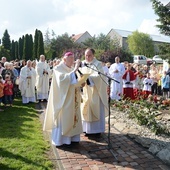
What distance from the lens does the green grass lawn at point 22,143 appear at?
5090 millimetres

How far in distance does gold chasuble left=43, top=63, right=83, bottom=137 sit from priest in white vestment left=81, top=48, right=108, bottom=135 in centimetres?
51

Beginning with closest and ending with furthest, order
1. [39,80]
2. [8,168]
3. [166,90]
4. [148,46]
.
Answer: [8,168]
[39,80]
[166,90]
[148,46]

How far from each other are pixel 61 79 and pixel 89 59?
1107mm

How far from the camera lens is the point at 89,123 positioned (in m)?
6.65

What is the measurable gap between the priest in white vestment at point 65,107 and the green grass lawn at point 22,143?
48 cm

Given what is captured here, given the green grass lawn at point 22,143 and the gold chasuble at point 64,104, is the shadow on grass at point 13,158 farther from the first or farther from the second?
the gold chasuble at point 64,104

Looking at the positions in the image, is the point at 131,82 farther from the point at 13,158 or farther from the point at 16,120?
the point at 13,158

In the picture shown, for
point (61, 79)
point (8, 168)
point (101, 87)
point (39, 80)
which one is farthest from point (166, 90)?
point (8, 168)

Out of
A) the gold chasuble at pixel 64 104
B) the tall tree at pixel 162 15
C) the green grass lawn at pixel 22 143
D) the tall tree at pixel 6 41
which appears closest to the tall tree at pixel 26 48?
the tall tree at pixel 6 41

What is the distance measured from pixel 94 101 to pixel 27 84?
6.43m

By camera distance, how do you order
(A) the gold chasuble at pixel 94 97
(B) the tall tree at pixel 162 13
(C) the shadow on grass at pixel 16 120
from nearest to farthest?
(A) the gold chasuble at pixel 94 97, (C) the shadow on grass at pixel 16 120, (B) the tall tree at pixel 162 13

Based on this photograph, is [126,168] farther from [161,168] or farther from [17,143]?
[17,143]

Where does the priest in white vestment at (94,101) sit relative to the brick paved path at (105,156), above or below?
above

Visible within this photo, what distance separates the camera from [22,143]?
6.24 meters
